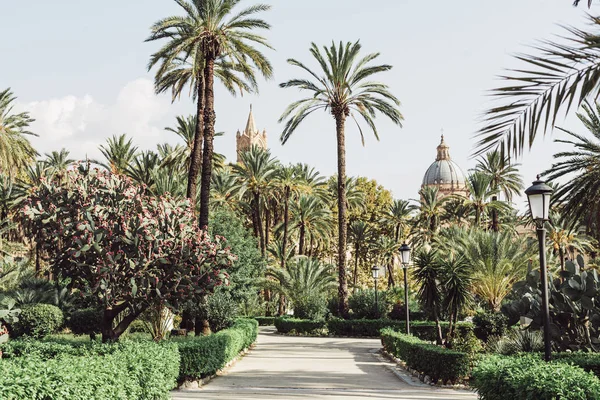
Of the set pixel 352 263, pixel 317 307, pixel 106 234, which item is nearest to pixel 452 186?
pixel 352 263

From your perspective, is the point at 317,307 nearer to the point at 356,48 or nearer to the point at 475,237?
the point at 475,237

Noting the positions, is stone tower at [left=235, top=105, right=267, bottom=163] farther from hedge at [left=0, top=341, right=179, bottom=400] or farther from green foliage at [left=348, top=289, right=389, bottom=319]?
hedge at [left=0, top=341, right=179, bottom=400]

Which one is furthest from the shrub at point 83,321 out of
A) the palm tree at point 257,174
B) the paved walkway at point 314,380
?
the palm tree at point 257,174

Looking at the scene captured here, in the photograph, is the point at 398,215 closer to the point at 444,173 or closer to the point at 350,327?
the point at 350,327

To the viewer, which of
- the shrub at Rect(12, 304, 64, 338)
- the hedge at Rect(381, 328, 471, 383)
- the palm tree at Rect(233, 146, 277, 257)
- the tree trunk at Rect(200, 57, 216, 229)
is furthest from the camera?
the palm tree at Rect(233, 146, 277, 257)

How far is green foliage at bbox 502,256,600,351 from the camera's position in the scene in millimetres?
13367

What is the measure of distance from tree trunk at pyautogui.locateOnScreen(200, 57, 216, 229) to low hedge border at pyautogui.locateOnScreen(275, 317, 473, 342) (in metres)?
13.7

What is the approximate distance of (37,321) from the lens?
75.0ft

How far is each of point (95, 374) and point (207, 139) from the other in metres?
13.4

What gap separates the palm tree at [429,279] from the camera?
1941 centimetres

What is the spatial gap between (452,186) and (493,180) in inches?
2506

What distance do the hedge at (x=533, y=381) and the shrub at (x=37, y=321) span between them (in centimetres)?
1901

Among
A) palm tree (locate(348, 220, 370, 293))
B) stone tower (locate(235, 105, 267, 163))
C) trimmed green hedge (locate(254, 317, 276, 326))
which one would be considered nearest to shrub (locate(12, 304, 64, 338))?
trimmed green hedge (locate(254, 317, 276, 326))

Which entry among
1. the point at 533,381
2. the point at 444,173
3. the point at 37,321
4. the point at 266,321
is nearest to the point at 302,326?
the point at 266,321
